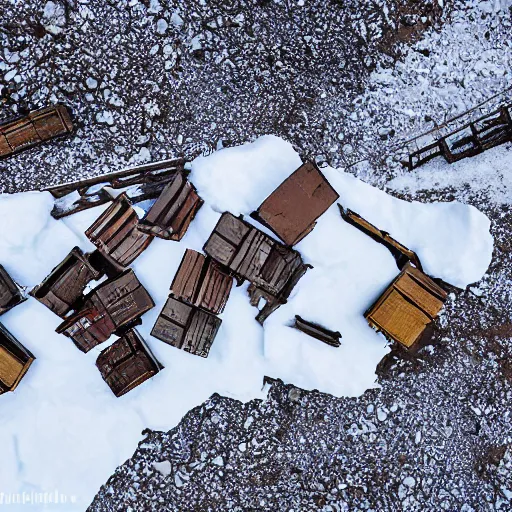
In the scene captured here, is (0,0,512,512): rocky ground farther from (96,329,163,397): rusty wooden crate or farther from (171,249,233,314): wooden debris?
(171,249,233,314): wooden debris

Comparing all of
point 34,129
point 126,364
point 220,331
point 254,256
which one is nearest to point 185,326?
point 220,331

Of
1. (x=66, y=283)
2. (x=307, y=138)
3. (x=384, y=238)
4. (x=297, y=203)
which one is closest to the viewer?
(x=297, y=203)

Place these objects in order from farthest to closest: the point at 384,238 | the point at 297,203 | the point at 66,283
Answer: the point at 384,238 → the point at 66,283 → the point at 297,203

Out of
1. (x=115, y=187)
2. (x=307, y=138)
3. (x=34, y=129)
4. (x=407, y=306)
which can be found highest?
(x=34, y=129)

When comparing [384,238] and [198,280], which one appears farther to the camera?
[384,238]

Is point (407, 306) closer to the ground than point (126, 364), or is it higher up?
closer to the ground

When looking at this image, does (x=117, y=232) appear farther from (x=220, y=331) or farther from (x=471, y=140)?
(x=471, y=140)
